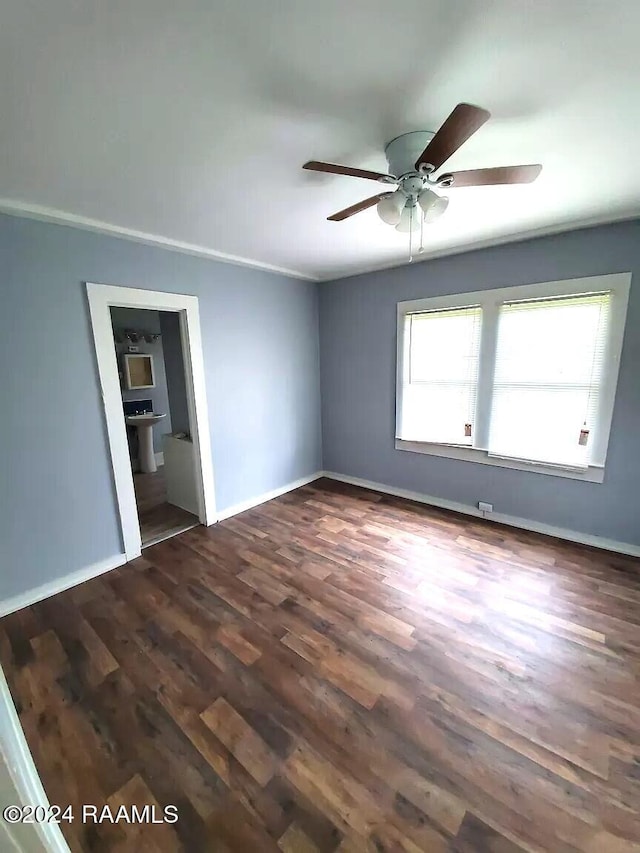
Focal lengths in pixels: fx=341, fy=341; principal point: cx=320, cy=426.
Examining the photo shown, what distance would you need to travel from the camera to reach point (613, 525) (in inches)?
107

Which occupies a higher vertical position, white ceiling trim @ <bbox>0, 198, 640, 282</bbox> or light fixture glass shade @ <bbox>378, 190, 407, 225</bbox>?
white ceiling trim @ <bbox>0, 198, 640, 282</bbox>

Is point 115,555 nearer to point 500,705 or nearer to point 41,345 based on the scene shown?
point 41,345

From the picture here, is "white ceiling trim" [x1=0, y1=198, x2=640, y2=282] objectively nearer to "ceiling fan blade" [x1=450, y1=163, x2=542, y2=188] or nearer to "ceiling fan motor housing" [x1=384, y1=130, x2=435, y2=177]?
"ceiling fan blade" [x1=450, y1=163, x2=542, y2=188]

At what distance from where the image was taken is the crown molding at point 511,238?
2426mm

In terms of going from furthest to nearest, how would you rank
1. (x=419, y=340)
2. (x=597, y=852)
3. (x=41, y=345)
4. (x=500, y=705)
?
(x=419, y=340) → (x=41, y=345) → (x=500, y=705) → (x=597, y=852)

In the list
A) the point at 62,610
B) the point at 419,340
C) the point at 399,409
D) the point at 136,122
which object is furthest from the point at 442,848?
the point at 419,340

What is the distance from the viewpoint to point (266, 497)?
12.8 feet

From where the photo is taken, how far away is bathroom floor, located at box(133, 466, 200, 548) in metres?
3.20

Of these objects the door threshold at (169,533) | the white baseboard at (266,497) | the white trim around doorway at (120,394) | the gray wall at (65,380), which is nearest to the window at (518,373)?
the white baseboard at (266,497)

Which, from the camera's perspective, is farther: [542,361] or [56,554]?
[542,361]

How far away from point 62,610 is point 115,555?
1.68ft

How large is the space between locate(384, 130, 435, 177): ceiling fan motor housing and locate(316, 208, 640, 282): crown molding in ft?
5.53

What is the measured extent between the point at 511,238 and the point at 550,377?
3.90 ft

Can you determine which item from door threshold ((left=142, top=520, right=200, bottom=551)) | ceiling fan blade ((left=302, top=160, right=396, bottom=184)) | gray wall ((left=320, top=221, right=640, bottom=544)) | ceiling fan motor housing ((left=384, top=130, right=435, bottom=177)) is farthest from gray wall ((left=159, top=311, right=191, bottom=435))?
ceiling fan motor housing ((left=384, top=130, right=435, bottom=177))
